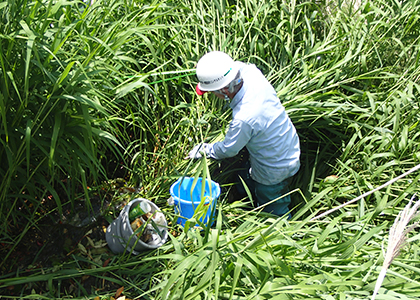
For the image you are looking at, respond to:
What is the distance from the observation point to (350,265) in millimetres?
1569

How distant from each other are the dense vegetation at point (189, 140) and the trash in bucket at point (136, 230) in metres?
0.07

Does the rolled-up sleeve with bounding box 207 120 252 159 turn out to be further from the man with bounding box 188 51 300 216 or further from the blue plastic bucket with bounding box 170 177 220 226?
the blue plastic bucket with bounding box 170 177 220 226

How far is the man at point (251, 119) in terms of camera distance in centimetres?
213

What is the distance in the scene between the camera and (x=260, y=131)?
2.26 m

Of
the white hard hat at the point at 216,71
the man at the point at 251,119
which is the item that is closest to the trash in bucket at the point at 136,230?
the man at the point at 251,119

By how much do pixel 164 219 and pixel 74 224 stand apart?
0.47 metres

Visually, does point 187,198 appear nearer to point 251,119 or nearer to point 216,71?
point 251,119

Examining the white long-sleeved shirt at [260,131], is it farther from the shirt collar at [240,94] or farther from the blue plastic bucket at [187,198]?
the blue plastic bucket at [187,198]

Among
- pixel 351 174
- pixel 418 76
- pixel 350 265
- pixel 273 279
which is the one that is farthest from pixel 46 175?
pixel 418 76

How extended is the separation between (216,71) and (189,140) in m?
0.53

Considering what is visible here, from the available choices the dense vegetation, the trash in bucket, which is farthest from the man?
the trash in bucket

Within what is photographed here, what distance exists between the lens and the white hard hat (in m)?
2.10

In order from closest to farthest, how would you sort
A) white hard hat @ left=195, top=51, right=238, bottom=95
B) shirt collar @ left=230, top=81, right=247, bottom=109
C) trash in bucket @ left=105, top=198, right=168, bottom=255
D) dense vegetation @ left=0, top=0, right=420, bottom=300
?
dense vegetation @ left=0, top=0, right=420, bottom=300, trash in bucket @ left=105, top=198, right=168, bottom=255, white hard hat @ left=195, top=51, right=238, bottom=95, shirt collar @ left=230, top=81, right=247, bottom=109

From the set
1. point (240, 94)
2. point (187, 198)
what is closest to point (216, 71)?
point (240, 94)
